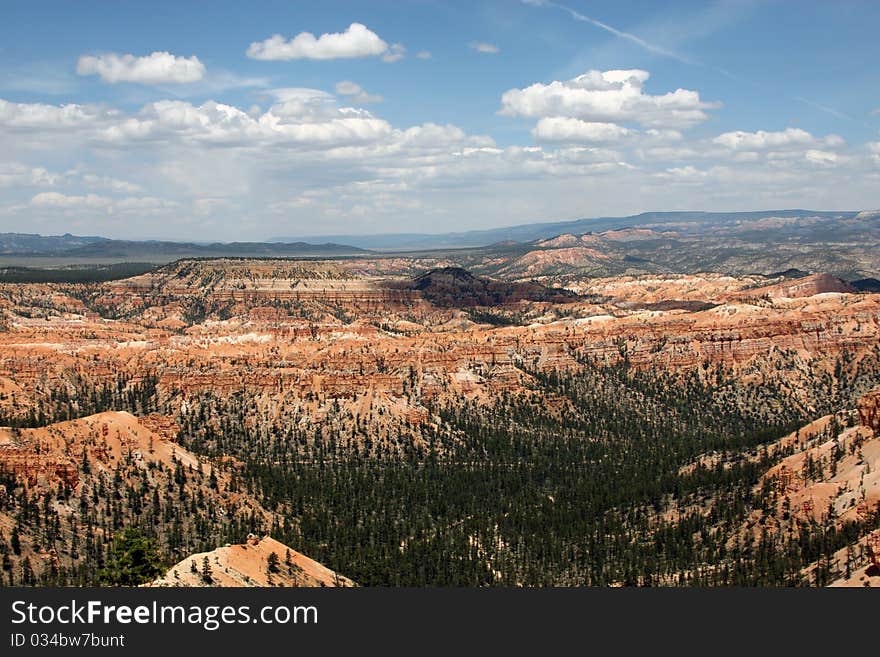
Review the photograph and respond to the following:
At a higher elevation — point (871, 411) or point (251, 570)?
point (871, 411)

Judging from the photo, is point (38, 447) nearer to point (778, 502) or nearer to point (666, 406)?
point (778, 502)

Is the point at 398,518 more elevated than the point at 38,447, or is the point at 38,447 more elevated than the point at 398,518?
the point at 38,447

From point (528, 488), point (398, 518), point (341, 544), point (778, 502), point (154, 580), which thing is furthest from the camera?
point (528, 488)

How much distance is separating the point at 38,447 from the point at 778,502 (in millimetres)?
92651

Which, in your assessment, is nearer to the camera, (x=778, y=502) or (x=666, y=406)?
(x=778, y=502)

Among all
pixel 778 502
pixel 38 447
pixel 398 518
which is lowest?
pixel 398 518

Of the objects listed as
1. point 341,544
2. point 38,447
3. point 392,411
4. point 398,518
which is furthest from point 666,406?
point 38,447

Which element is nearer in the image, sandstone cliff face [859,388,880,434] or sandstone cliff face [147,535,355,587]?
sandstone cliff face [147,535,355,587]

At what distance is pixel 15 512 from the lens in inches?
3762

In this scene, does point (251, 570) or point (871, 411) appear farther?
point (871, 411)

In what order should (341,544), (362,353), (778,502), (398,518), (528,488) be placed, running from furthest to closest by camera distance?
(362,353) → (528,488) → (398,518) → (341,544) → (778,502)

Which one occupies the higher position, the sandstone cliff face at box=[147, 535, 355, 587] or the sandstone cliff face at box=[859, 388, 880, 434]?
Answer: the sandstone cliff face at box=[859, 388, 880, 434]

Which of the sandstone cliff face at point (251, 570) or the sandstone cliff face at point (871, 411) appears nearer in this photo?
the sandstone cliff face at point (251, 570)

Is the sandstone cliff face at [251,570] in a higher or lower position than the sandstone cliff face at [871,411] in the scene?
lower
